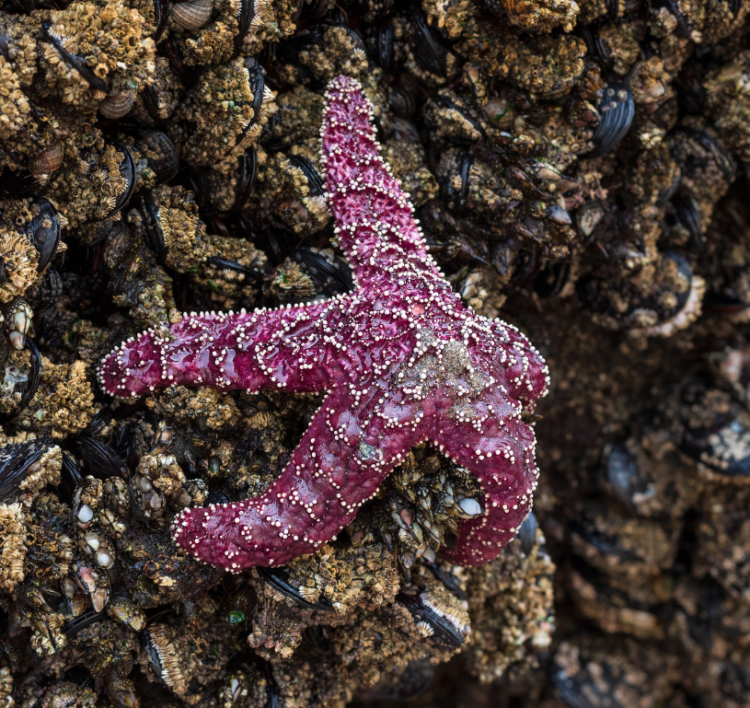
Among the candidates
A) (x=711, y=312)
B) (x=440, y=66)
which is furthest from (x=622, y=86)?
(x=711, y=312)

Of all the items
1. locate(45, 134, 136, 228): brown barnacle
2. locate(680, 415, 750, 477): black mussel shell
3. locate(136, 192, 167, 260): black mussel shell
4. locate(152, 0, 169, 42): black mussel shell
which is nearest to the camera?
locate(152, 0, 169, 42): black mussel shell

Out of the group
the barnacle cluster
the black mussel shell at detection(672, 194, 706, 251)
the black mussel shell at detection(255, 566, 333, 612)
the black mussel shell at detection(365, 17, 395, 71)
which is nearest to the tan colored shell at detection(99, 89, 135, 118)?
the barnacle cluster

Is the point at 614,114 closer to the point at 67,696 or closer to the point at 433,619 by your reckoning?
the point at 433,619

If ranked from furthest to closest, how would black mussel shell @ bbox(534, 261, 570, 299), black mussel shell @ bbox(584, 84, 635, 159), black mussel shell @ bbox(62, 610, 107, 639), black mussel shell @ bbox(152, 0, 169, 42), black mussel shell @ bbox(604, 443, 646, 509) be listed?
black mussel shell @ bbox(604, 443, 646, 509) < black mussel shell @ bbox(534, 261, 570, 299) < black mussel shell @ bbox(584, 84, 635, 159) < black mussel shell @ bbox(62, 610, 107, 639) < black mussel shell @ bbox(152, 0, 169, 42)

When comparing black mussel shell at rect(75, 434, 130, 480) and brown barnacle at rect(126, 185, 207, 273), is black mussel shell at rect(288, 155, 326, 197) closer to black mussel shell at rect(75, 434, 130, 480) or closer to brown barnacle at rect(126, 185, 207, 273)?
brown barnacle at rect(126, 185, 207, 273)

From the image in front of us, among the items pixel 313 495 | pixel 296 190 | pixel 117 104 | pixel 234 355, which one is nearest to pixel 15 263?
pixel 117 104

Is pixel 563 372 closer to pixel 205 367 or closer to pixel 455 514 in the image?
pixel 455 514

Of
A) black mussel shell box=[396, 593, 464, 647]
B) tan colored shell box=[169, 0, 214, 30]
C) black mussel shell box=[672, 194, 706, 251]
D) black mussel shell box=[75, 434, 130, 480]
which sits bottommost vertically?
black mussel shell box=[396, 593, 464, 647]

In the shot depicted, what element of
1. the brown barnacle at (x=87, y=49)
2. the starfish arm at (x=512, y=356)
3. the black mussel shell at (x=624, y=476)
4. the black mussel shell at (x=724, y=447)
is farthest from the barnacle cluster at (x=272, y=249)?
the black mussel shell at (x=624, y=476)
